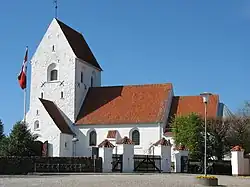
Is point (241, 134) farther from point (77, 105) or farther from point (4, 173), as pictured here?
point (4, 173)

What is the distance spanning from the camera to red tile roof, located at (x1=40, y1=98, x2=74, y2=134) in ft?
162

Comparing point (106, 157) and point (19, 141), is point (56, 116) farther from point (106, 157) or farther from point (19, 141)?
point (106, 157)

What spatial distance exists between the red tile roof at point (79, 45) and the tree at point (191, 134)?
53.6ft

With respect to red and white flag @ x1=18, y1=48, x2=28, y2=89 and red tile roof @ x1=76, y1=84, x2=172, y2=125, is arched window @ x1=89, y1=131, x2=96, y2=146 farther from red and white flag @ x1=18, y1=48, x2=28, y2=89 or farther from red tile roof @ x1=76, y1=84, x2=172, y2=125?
red and white flag @ x1=18, y1=48, x2=28, y2=89

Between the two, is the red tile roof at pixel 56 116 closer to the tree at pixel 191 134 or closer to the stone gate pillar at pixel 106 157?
the tree at pixel 191 134

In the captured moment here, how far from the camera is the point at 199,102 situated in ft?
165

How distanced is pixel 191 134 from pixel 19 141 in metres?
16.6

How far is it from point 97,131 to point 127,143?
1512cm

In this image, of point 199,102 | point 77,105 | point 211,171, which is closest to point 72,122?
point 77,105

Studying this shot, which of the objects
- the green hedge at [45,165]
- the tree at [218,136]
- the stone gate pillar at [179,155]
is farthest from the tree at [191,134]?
the green hedge at [45,165]

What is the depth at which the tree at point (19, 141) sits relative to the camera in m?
42.8

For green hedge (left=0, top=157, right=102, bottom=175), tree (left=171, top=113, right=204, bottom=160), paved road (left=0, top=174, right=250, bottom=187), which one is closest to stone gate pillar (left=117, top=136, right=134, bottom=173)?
green hedge (left=0, top=157, right=102, bottom=175)

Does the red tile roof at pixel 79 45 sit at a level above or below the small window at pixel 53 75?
above

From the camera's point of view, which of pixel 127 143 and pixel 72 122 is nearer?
pixel 127 143
